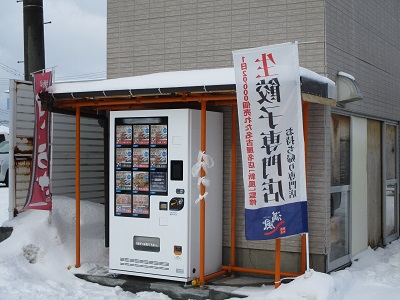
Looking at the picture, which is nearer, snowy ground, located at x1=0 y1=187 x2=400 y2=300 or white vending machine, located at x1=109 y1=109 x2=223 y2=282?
snowy ground, located at x1=0 y1=187 x2=400 y2=300

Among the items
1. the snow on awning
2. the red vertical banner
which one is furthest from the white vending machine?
the red vertical banner

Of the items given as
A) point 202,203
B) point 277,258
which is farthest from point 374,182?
point 277,258

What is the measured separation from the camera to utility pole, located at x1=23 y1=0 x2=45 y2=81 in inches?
472

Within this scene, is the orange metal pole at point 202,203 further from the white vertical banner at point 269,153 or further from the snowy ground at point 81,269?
the white vertical banner at point 269,153

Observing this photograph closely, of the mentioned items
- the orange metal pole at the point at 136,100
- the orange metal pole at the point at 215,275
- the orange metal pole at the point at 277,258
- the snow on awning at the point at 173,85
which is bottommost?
the orange metal pole at the point at 215,275

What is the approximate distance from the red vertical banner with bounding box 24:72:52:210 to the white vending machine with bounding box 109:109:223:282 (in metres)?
1.00

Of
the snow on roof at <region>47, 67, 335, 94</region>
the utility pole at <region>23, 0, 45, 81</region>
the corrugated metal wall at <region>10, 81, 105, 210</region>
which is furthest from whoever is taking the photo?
the utility pole at <region>23, 0, 45, 81</region>

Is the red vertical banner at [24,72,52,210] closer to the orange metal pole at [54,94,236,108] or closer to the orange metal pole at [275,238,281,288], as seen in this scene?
the orange metal pole at [54,94,236,108]

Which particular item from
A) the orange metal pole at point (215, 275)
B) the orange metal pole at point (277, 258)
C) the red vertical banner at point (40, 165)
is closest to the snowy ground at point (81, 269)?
the orange metal pole at point (277, 258)

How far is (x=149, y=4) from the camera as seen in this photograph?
353 inches

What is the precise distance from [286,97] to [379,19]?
4.58 metres

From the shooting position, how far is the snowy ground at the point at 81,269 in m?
6.63

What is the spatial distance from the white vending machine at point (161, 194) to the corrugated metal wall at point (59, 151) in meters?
1.54

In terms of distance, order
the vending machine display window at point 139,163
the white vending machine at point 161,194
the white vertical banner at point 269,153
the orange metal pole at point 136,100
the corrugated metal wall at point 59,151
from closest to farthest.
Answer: the white vertical banner at point 269,153, the orange metal pole at point 136,100, the white vending machine at point 161,194, the vending machine display window at point 139,163, the corrugated metal wall at point 59,151
